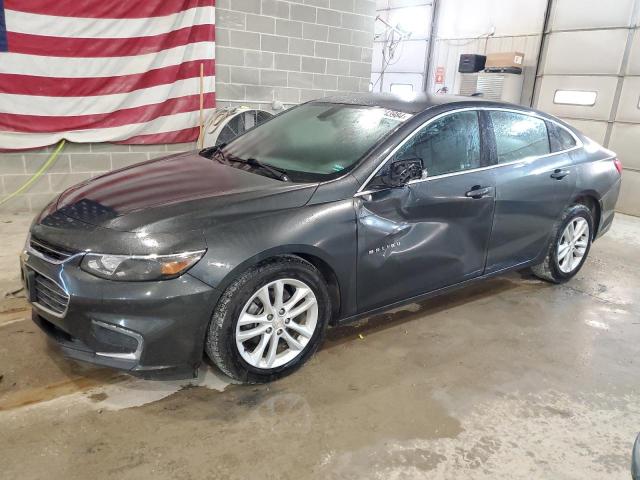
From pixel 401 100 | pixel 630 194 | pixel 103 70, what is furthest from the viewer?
pixel 630 194

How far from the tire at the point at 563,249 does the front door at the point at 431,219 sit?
0.90 m

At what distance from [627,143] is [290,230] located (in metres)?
6.64

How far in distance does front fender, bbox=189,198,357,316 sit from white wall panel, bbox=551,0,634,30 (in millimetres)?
6700

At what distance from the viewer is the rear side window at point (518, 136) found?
335 centimetres

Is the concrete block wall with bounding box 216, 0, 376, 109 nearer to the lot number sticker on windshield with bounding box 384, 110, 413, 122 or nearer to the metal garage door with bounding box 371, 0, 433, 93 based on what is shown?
the lot number sticker on windshield with bounding box 384, 110, 413, 122

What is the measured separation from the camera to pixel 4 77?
4785mm

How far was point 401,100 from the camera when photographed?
3.24 metres

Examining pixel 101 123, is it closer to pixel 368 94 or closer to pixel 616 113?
pixel 368 94

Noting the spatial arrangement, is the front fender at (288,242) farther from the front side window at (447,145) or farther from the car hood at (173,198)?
the front side window at (447,145)

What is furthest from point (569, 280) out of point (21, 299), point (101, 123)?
point (101, 123)

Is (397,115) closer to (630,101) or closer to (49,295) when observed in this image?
(49,295)

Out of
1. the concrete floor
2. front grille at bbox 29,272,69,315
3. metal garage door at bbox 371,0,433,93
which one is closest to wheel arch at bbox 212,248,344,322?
the concrete floor

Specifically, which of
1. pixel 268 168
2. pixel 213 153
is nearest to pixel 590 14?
pixel 213 153

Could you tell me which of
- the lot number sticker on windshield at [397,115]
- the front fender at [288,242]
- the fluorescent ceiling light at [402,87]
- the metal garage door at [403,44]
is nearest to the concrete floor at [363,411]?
the front fender at [288,242]
